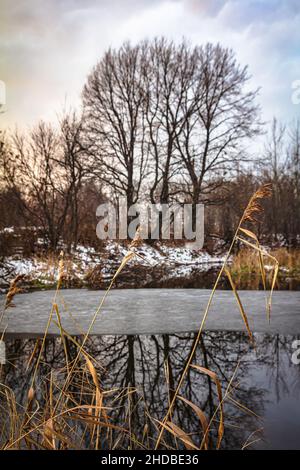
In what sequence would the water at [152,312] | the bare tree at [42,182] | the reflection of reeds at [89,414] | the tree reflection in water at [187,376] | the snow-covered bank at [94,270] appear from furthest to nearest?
the bare tree at [42,182] → the snow-covered bank at [94,270] → the water at [152,312] → the tree reflection in water at [187,376] → the reflection of reeds at [89,414]

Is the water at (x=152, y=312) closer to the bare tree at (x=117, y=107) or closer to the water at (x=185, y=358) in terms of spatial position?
the water at (x=185, y=358)

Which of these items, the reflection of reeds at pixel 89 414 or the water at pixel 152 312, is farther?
the water at pixel 152 312

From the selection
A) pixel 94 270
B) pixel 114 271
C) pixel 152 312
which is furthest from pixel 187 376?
pixel 114 271

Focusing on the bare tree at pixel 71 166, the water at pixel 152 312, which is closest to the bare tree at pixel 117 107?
the bare tree at pixel 71 166

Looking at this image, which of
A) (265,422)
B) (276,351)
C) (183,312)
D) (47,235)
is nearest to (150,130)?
(47,235)

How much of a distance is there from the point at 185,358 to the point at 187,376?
0.44 meters

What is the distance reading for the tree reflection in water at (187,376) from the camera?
2.26 meters

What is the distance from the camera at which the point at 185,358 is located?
352 centimetres

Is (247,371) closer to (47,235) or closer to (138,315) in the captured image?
(138,315)

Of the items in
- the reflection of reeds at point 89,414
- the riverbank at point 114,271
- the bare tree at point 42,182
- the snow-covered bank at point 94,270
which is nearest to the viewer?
the reflection of reeds at point 89,414

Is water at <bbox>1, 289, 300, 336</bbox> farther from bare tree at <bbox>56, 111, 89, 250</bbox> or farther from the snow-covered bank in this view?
bare tree at <bbox>56, 111, 89, 250</bbox>

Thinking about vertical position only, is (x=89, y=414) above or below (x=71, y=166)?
below

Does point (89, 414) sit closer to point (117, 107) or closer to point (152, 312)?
point (152, 312)

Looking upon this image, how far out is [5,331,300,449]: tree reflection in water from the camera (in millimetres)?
2264
